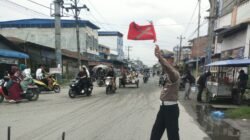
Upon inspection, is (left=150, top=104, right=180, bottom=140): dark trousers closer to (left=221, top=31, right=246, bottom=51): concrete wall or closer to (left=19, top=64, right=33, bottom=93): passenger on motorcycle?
(left=19, top=64, right=33, bottom=93): passenger on motorcycle

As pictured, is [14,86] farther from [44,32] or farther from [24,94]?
[44,32]

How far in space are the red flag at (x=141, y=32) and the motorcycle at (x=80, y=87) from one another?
1100 centimetres

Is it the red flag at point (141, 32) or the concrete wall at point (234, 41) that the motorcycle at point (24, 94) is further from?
the concrete wall at point (234, 41)

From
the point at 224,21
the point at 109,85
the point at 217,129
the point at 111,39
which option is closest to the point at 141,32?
the point at 217,129

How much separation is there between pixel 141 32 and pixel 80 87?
11.6 meters

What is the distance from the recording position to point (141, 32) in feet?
18.7

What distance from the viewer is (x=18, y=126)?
830 centimetres

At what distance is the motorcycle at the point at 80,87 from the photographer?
16.4 metres

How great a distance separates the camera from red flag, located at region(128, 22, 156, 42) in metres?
5.56

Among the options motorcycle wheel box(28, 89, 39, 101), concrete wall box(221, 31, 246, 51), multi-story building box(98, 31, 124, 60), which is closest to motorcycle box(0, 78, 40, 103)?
motorcycle wheel box(28, 89, 39, 101)

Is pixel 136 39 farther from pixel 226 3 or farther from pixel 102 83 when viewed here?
pixel 226 3

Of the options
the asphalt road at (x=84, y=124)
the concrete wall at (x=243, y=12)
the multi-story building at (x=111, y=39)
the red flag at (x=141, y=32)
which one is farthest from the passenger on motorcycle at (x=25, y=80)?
the multi-story building at (x=111, y=39)

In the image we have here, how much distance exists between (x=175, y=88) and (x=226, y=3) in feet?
86.4

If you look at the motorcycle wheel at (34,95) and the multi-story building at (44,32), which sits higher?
the multi-story building at (44,32)
